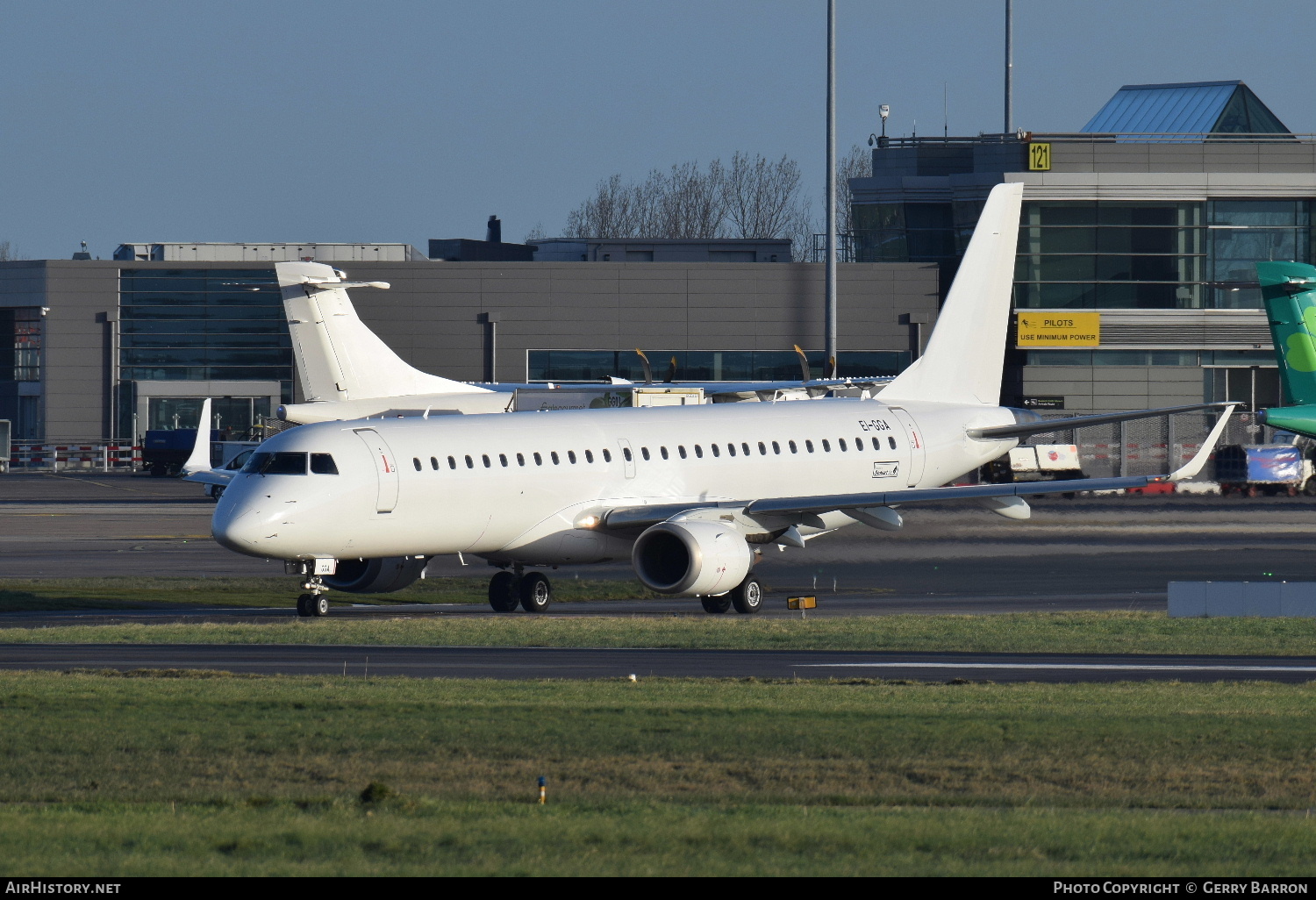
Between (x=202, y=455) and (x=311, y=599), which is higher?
(x=202, y=455)

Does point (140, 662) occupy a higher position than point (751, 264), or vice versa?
point (751, 264)

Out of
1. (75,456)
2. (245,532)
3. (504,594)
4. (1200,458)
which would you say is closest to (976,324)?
(1200,458)

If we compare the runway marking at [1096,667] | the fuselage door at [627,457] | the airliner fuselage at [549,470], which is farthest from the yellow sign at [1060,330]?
the runway marking at [1096,667]

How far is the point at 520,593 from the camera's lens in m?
32.3

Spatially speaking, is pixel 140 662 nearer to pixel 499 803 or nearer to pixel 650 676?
pixel 650 676

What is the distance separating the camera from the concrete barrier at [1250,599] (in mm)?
30000

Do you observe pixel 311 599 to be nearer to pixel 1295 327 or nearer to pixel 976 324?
pixel 976 324

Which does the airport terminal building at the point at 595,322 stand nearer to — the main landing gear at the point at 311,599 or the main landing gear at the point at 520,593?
the main landing gear at the point at 520,593

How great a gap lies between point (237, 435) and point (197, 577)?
66.8 meters

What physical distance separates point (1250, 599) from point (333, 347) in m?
29.0

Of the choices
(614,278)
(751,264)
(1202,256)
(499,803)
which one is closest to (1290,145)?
(1202,256)

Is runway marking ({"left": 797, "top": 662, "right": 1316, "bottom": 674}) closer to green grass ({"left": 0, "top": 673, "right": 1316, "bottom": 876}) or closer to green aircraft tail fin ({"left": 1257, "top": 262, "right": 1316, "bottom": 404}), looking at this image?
green grass ({"left": 0, "top": 673, "right": 1316, "bottom": 876})

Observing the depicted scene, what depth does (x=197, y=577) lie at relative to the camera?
3881 cm

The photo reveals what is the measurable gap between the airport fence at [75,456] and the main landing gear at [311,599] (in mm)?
71861
